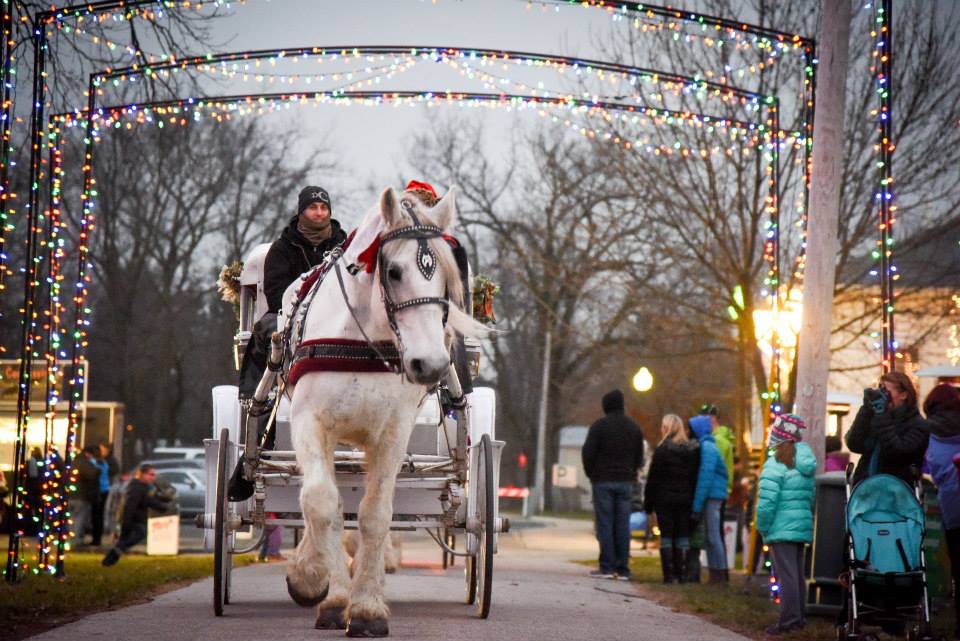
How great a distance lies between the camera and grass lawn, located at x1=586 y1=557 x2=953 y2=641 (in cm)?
1101

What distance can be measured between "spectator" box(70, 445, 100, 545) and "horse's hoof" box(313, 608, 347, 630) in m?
17.6

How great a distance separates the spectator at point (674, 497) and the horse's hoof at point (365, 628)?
8.72 meters

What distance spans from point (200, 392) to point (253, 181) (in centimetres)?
1762

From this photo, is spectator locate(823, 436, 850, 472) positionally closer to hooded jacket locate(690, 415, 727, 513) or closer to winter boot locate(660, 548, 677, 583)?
hooded jacket locate(690, 415, 727, 513)

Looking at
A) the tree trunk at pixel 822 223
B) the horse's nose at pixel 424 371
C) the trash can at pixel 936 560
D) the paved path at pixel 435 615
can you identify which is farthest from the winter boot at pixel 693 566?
the horse's nose at pixel 424 371

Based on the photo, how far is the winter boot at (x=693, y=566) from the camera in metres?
16.8

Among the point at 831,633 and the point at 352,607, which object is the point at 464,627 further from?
the point at 831,633

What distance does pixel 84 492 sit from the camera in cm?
2564

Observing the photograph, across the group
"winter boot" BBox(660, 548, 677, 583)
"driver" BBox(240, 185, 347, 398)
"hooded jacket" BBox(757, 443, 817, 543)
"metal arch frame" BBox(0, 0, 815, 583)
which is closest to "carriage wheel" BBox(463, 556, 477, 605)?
"hooded jacket" BBox(757, 443, 817, 543)

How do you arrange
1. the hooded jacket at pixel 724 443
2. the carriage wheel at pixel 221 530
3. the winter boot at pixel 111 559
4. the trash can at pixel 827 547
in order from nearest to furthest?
the carriage wheel at pixel 221 530
the trash can at pixel 827 547
the hooded jacket at pixel 724 443
the winter boot at pixel 111 559

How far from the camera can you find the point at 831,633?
10.7m

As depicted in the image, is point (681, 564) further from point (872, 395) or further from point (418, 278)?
point (418, 278)

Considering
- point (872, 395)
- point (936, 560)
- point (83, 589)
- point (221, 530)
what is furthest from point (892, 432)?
point (83, 589)

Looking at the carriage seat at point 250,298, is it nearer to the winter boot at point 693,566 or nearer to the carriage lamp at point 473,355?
the carriage lamp at point 473,355
